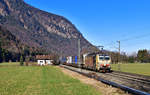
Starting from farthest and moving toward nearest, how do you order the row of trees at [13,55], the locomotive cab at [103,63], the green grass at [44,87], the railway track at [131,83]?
the row of trees at [13,55], the locomotive cab at [103,63], the green grass at [44,87], the railway track at [131,83]

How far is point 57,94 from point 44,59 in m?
104

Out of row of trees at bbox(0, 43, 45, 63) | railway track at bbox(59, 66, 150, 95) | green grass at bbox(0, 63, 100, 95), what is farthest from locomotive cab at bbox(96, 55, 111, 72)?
row of trees at bbox(0, 43, 45, 63)

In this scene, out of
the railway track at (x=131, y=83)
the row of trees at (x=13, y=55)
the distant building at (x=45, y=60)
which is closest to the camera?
the railway track at (x=131, y=83)

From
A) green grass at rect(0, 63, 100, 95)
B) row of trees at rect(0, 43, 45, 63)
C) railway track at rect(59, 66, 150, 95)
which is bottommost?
green grass at rect(0, 63, 100, 95)

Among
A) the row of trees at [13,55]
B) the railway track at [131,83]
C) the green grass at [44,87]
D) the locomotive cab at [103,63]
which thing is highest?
the row of trees at [13,55]

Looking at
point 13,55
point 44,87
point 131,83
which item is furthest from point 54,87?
point 13,55

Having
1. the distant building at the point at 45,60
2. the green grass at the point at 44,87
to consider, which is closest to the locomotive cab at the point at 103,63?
the green grass at the point at 44,87

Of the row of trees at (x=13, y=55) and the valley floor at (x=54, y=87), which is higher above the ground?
the row of trees at (x=13, y=55)

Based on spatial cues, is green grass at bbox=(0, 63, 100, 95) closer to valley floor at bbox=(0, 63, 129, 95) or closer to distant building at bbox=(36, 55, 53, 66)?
valley floor at bbox=(0, 63, 129, 95)

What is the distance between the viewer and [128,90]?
16.2 metres

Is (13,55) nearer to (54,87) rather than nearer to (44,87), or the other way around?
(44,87)

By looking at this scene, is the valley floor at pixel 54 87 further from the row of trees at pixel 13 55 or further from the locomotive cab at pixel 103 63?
the row of trees at pixel 13 55

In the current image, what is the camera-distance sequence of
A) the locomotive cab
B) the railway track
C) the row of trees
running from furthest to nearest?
1. the row of trees
2. the locomotive cab
3. the railway track

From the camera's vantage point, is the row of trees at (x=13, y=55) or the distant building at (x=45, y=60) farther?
the row of trees at (x=13, y=55)
